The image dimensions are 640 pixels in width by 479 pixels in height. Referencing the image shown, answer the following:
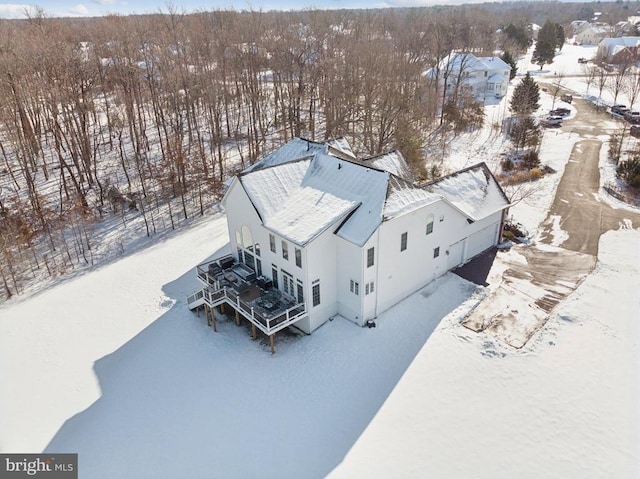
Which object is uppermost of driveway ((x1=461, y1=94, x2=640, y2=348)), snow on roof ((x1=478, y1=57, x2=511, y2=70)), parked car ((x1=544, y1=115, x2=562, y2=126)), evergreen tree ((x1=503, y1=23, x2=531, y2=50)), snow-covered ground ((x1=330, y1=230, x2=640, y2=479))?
evergreen tree ((x1=503, y1=23, x2=531, y2=50))

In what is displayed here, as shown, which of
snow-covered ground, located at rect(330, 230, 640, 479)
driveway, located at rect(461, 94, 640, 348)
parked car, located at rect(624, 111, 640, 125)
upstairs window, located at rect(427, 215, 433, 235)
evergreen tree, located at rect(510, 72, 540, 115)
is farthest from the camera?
evergreen tree, located at rect(510, 72, 540, 115)

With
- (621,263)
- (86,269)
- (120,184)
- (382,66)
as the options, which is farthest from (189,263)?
(382,66)

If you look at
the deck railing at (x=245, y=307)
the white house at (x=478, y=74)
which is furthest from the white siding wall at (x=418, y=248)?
the white house at (x=478, y=74)

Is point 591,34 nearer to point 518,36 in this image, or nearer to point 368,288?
point 518,36

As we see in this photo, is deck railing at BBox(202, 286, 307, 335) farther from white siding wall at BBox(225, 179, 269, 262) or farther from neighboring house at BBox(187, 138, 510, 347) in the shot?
white siding wall at BBox(225, 179, 269, 262)

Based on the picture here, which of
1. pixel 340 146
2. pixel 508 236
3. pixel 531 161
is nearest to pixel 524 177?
pixel 531 161

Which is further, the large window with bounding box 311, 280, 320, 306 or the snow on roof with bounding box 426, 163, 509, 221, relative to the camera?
the snow on roof with bounding box 426, 163, 509, 221

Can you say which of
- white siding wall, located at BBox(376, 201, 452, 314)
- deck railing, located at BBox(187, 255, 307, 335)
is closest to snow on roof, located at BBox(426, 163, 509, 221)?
white siding wall, located at BBox(376, 201, 452, 314)

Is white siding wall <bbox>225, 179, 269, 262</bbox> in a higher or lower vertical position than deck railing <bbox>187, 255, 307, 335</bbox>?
higher
